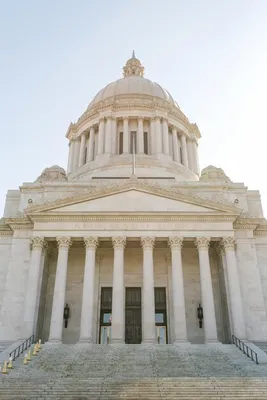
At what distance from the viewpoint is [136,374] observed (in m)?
17.8

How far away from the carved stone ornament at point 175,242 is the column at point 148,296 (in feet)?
4.21

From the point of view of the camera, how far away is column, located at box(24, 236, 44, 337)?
85.5ft

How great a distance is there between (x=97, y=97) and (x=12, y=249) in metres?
26.9

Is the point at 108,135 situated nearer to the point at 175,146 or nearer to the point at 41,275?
the point at 175,146

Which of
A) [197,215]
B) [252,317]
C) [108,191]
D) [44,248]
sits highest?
[108,191]

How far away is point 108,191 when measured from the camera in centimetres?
3006

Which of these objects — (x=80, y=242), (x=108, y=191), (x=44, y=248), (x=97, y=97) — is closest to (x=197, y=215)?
(x=108, y=191)

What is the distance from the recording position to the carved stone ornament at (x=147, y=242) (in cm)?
2833

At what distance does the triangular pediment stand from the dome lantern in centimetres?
3031

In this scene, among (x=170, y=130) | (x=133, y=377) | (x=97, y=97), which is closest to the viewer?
(x=133, y=377)

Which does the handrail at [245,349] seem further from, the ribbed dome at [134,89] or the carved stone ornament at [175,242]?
the ribbed dome at [134,89]

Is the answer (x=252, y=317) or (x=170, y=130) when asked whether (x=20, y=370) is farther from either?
(x=170, y=130)

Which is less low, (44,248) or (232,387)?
(44,248)

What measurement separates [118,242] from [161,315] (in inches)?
254
